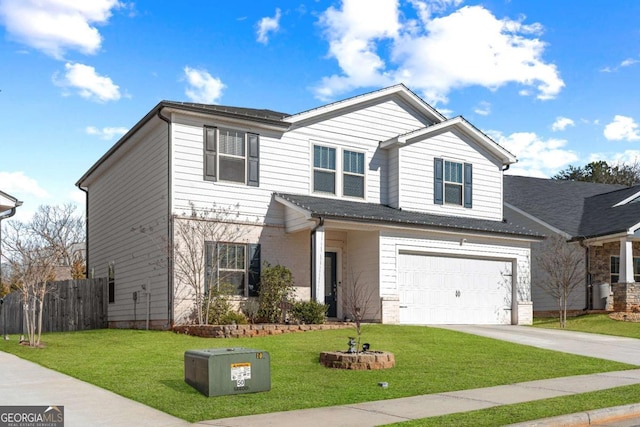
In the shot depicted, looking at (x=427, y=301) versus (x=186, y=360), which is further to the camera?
(x=427, y=301)

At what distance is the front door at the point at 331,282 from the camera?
71.5ft

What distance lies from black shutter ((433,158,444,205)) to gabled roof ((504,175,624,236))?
7384mm

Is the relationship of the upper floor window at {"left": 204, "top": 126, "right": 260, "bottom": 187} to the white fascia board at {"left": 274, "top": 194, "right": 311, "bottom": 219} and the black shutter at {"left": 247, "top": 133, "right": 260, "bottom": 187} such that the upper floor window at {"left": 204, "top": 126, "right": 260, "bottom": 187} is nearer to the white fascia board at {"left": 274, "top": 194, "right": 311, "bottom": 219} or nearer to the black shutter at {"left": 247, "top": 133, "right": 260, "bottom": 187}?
the black shutter at {"left": 247, "top": 133, "right": 260, "bottom": 187}

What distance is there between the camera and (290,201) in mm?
20469

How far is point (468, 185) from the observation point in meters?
24.8

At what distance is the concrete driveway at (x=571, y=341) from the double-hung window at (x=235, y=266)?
616 cm

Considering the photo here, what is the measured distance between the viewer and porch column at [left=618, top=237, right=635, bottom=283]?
26719 mm

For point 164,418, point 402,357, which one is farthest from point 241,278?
point 164,418

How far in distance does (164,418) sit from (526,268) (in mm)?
17984

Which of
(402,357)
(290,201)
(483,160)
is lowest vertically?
(402,357)

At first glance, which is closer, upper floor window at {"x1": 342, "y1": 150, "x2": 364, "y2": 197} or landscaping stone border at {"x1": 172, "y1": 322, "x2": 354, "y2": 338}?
landscaping stone border at {"x1": 172, "y1": 322, "x2": 354, "y2": 338}

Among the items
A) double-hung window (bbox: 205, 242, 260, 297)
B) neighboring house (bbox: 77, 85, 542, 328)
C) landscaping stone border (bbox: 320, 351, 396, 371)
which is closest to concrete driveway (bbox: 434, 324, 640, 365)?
neighboring house (bbox: 77, 85, 542, 328)

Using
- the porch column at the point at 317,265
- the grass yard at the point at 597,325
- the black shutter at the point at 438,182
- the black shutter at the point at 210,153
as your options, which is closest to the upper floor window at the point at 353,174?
the black shutter at the point at 438,182

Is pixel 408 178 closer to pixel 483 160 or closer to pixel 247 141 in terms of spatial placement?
pixel 483 160
